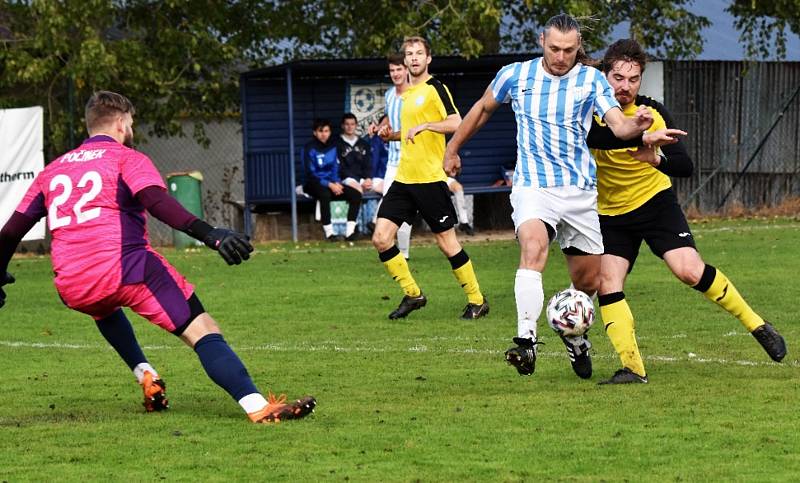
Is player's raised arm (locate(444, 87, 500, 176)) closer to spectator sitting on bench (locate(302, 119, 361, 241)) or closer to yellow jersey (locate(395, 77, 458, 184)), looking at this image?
yellow jersey (locate(395, 77, 458, 184))

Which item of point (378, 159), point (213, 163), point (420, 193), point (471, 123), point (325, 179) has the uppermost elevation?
point (471, 123)

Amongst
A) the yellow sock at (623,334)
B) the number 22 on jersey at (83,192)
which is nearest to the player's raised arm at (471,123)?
the yellow sock at (623,334)

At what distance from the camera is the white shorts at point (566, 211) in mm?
8492

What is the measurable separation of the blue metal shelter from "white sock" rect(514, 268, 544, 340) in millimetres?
15356

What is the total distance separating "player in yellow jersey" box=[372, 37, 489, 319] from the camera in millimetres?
12727

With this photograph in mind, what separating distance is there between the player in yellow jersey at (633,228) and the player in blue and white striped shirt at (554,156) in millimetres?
205

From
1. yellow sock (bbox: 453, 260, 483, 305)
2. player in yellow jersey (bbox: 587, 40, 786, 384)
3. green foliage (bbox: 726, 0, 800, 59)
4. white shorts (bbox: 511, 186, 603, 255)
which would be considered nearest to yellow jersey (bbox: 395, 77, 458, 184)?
yellow sock (bbox: 453, 260, 483, 305)

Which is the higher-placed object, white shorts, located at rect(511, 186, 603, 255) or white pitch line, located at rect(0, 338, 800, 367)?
white shorts, located at rect(511, 186, 603, 255)

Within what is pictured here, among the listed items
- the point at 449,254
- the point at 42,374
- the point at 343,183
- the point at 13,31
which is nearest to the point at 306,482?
the point at 42,374

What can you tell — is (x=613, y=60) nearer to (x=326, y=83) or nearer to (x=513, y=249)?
(x=513, y=249)

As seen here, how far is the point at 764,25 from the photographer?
26828mm

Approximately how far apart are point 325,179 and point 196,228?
1599 centimetres

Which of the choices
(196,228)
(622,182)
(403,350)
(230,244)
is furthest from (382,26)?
(230,244)

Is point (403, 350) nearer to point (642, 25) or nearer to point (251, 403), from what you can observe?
point (251, 403)
